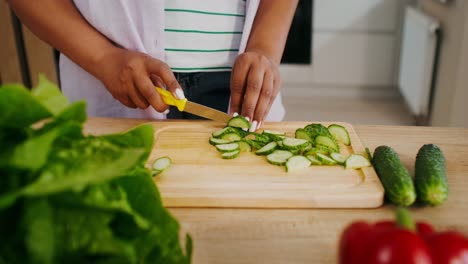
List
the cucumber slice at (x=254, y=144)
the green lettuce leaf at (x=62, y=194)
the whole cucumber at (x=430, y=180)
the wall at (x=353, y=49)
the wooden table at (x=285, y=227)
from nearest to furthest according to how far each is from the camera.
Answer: the green lettuce leaf at (x=62, y=194) → the wooden table at (x=285, y=227) → the whole cucumber at (x=430, y=180) → the cucumber slice at (x=254, y=144) → the wall at (x=353, y=49)

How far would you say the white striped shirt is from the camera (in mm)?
1214

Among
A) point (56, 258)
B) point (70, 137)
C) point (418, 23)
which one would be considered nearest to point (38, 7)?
point (70, 137)

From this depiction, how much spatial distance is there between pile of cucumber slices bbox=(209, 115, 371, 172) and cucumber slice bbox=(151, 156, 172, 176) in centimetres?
12

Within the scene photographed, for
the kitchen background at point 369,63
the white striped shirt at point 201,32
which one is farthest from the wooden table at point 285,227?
the kitchen background at point 369,63

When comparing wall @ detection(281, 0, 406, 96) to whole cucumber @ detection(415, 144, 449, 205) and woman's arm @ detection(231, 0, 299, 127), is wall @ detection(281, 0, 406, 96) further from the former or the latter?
whole cucumber @ detection(415, 144, 449, 205)

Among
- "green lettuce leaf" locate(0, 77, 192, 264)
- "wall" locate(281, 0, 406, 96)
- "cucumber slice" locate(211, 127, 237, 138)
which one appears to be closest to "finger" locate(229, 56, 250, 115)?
"cucumber slice" locate(211, 127, 237, 138)

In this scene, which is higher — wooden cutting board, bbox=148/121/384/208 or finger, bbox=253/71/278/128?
finger, bbox=253/71/278/128

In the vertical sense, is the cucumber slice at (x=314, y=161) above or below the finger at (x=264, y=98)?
below

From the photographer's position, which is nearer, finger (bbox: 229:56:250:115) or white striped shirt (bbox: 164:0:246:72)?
finger (bbox: 229:56:250:115)

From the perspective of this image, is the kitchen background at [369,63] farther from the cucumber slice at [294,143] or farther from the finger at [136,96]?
the cucumber slice at [294,143]

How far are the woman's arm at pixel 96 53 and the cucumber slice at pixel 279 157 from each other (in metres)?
0.27

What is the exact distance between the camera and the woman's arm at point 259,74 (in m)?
1.10

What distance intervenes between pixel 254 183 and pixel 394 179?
0.25m

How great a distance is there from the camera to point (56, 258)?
0.45 meters
